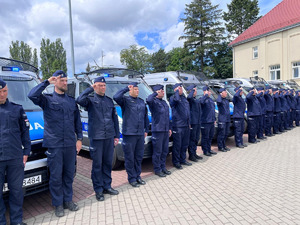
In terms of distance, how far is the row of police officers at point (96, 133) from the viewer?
10.5 ft

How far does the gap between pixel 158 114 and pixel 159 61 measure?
54772 millimetres

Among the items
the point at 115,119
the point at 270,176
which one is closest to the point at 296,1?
the point at 270,176

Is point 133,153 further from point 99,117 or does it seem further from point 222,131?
point 222,131

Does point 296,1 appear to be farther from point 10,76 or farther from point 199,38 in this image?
point 10,76

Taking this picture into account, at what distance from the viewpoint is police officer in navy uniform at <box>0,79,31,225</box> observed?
308 cm

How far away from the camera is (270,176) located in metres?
5.12

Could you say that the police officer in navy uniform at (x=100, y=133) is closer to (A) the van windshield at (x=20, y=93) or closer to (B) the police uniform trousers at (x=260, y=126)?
(A) the van windshield at (x=20, y=93)

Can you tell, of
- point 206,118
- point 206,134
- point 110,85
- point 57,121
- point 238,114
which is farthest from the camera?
point 238,114

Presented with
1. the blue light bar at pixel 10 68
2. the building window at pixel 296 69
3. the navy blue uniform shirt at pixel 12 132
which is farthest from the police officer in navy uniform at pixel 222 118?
the building window at pixel 296 69

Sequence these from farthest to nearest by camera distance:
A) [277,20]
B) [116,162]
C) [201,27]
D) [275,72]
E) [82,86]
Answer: [201,27]
[277,20]
[275,72]
[82,86]
[116,162]

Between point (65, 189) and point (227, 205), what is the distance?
261cm

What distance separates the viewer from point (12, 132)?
315 centimetres

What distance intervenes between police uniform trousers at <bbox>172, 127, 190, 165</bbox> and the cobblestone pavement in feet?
1.04

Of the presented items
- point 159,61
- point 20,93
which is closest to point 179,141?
point 20,93
